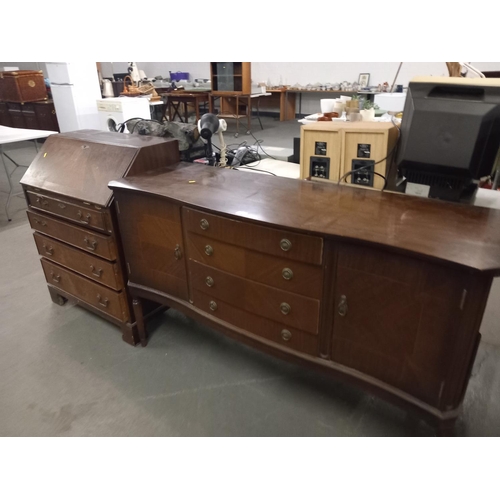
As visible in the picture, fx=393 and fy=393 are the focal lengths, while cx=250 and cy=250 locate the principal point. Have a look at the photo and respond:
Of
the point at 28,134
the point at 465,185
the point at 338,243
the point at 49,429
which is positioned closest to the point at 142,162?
the point at 338,243

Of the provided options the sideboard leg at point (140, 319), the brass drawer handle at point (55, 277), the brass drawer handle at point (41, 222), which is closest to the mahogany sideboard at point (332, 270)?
the sideboard leg at point (140, 319)

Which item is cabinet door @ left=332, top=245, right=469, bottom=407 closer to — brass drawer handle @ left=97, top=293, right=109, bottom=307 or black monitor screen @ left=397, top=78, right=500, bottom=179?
black monitor screen @ left=397, top=78, right=500, bottom=179

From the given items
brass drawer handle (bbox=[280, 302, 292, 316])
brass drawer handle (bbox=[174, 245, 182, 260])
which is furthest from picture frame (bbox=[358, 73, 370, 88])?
brass drawer handle (bbox=[280, 302, 292, 316])

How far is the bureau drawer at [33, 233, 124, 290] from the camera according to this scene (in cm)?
190

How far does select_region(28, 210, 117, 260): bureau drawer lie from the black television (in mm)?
1304

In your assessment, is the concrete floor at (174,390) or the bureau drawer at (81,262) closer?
the concrete floor at (174,390)

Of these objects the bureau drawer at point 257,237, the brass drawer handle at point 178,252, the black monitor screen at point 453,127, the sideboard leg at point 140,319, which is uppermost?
the black monitor screen at point 453,127

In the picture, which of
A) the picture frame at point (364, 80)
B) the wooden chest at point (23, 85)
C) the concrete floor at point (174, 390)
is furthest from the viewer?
the picture frame at point (364, 80)

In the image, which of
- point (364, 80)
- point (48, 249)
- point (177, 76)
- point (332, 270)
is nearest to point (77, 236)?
point (48, 249)

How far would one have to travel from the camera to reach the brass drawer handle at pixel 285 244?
1257 mm

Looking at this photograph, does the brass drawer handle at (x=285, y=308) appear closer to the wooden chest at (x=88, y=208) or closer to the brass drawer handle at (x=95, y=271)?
the wooden chest at (x=88, y=208)

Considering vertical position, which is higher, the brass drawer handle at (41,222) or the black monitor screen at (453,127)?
the black monitor screen at (453,127)

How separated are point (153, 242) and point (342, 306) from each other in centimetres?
87

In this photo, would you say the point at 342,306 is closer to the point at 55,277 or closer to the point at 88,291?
the point at 88,291
